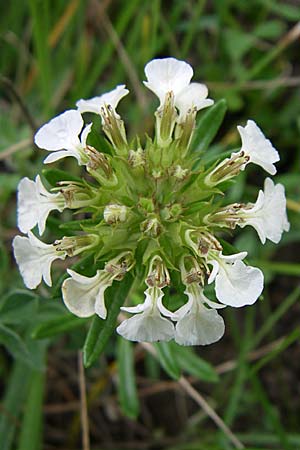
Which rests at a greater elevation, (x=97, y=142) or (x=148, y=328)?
(x=97, y=142)

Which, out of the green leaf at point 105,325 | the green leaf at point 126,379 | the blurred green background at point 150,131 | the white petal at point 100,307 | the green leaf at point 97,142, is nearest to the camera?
the white petal at point 100,307

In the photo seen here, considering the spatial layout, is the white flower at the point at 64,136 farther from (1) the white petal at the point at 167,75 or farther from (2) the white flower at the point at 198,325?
(2) the white flower at the point at 198,325

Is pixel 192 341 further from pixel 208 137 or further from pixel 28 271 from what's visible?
pixel 208 137

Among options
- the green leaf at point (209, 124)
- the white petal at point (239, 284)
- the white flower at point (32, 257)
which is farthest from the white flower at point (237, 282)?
the green leaf at point (209, 124)

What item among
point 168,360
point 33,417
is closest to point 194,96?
point 168,360

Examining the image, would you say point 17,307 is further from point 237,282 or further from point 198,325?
point 237,282

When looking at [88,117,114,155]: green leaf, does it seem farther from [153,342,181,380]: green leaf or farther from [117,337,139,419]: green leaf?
[117,337,139,419]: green leaf
